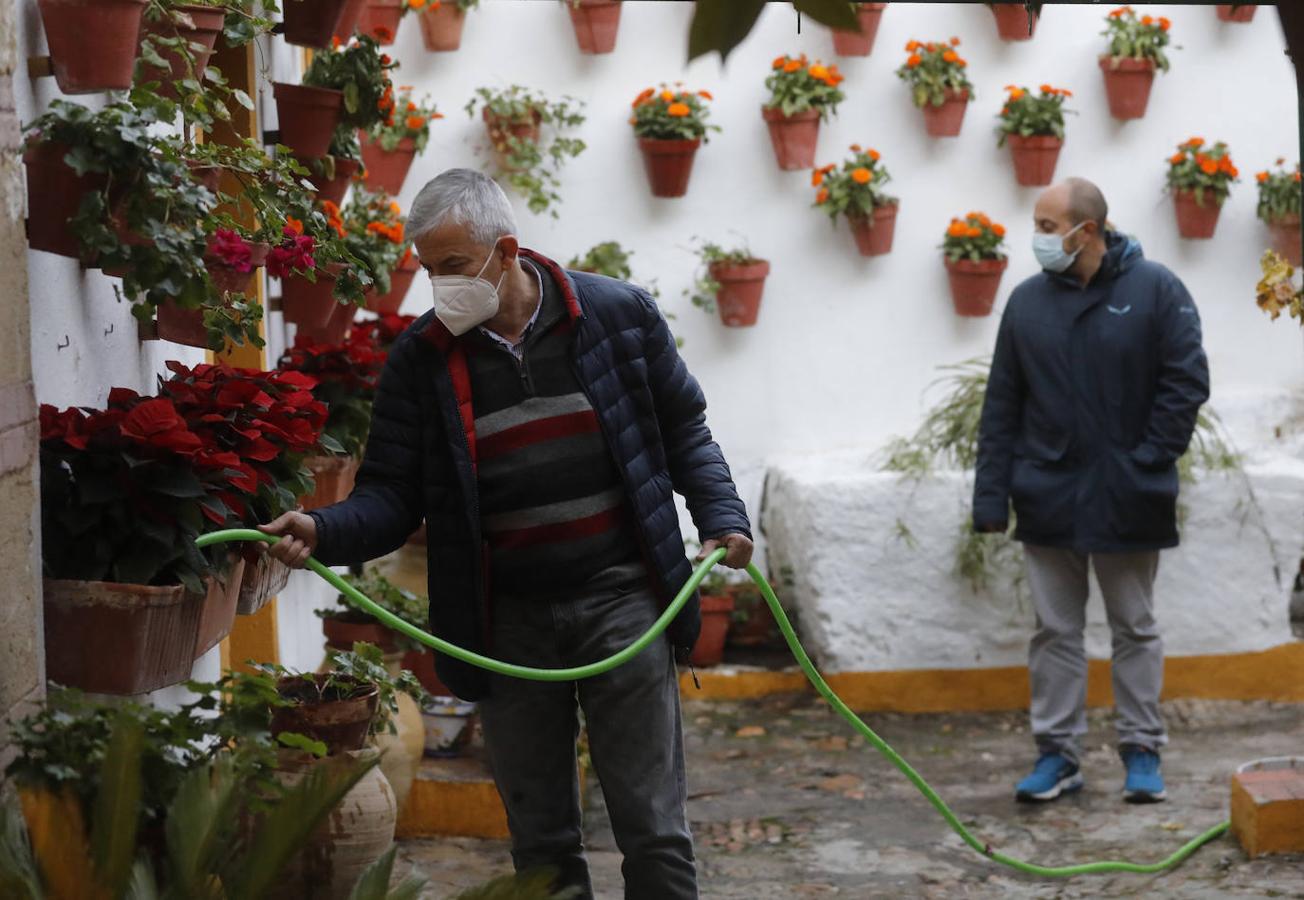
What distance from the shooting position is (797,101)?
7.46 metres

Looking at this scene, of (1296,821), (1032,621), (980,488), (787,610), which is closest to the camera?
(1296,821)

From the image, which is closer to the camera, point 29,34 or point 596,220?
point 29,34

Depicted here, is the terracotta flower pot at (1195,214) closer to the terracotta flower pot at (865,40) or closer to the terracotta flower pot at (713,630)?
the terracotta flower pot at (865,40)

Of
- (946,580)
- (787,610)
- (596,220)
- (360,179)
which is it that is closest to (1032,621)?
A: (946,580)

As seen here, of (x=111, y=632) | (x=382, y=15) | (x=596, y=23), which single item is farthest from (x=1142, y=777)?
(x=382, y=15)

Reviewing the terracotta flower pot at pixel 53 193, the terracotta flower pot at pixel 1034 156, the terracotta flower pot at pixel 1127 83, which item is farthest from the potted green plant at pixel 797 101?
the terracotta flower pot at pixel 53 193

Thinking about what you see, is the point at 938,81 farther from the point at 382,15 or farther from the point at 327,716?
the point at 327,716

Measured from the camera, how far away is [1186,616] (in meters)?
7.07

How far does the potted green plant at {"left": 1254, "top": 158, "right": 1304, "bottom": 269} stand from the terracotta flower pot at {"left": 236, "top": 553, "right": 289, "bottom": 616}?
5466mm

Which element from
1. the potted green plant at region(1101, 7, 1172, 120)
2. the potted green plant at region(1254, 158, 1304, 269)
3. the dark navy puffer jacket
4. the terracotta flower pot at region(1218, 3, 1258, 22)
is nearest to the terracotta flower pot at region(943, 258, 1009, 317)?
the potted green plant at region(1101, 7, 1172, 120)

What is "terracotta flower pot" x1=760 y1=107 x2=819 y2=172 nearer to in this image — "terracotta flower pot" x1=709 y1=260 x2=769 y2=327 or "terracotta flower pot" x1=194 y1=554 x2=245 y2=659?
"terracotta flower pot" x1=709 y1=260 x2=769 y2=327

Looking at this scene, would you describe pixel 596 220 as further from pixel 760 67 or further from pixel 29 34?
pixel 29 34

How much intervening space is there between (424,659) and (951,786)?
6.21 feet

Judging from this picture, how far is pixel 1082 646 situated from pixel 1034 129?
8.81 feet
